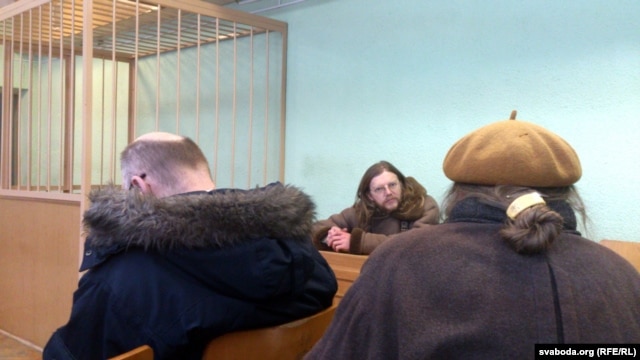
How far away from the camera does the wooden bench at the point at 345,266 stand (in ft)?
7.93

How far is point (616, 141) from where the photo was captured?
2396 mm

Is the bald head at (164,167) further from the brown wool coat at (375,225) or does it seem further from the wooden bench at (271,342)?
the brown wool coat at (375,225)

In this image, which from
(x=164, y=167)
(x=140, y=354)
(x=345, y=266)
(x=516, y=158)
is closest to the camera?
(x=516, y=158)

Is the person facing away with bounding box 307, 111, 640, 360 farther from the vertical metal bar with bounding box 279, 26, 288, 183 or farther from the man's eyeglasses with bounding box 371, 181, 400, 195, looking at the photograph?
the vertical metal bar with bounding box 279, 26, 288, 183

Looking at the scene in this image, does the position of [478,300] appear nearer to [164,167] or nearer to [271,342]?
[271,342]

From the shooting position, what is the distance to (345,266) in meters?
2.48

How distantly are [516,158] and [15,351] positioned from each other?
282 cm

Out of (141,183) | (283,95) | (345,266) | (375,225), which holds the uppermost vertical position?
(283,95)

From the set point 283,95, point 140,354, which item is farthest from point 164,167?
point 283,95

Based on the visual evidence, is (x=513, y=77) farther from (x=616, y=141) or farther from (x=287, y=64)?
(x=287, y=64)

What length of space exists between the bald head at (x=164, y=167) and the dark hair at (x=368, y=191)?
4.33 feet

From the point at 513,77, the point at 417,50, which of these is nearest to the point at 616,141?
the point at 513,77

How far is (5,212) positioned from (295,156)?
168 cm

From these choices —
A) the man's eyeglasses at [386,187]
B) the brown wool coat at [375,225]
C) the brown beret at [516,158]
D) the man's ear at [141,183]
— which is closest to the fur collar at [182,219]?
the man's ear at [141,183]
